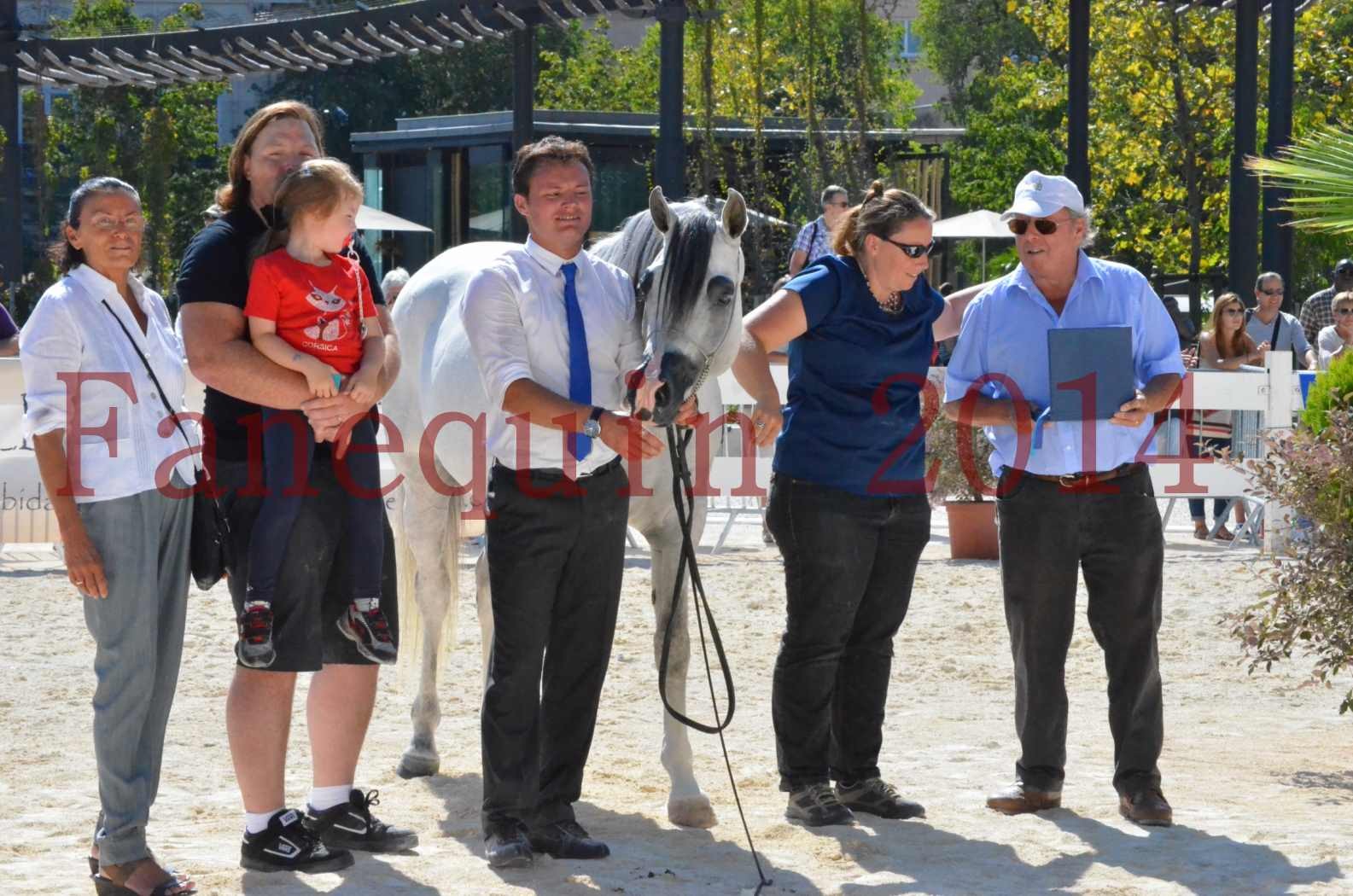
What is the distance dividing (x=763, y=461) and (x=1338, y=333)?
389 centimetres

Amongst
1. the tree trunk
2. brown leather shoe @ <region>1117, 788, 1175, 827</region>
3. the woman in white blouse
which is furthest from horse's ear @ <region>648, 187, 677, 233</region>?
the tree trunk

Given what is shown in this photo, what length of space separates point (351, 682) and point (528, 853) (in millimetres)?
620

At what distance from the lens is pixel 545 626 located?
430cm

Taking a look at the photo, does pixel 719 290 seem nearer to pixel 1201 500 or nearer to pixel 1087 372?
pixel 1087 372

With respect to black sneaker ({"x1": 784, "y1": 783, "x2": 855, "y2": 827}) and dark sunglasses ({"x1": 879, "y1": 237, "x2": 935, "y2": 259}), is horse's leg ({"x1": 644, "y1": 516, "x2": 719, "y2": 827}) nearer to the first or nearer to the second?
black sneaker ({"x1": 784, "y1": 783, "x2": 855, "y2": 827})

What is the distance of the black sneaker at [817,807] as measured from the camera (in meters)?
4.73

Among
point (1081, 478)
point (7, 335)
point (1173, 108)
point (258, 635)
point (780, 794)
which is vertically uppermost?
point (1173, 108)

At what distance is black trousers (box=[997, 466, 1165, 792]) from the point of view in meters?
4.79

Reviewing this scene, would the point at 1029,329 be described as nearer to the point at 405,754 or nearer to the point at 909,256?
the point at 909,256

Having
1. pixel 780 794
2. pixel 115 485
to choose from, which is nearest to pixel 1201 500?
pixel 780 794

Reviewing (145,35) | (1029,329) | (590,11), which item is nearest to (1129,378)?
(1029,329)

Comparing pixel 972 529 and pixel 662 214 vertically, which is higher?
pixel 662 214

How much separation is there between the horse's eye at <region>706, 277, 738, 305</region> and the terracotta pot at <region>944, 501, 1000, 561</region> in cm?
607

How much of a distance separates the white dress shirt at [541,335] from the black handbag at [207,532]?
689mm
